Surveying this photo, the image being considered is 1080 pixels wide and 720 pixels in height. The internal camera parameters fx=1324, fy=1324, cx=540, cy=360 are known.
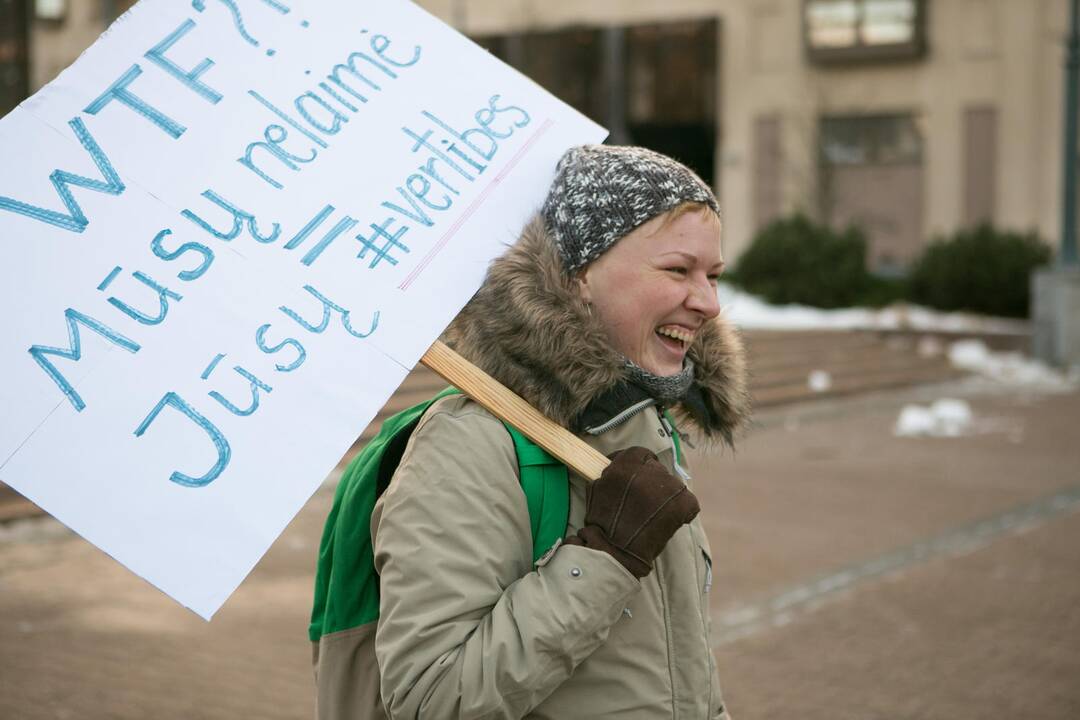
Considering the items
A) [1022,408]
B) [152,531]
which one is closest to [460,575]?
[152,531]

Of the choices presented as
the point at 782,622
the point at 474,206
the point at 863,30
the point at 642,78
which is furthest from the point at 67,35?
the point at 474,206

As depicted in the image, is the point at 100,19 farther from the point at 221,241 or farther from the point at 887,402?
the point at 221,241

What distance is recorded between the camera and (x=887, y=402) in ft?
45.0

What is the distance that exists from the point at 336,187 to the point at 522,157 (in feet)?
1.12

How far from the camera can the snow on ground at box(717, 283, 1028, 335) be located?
59.1 ft

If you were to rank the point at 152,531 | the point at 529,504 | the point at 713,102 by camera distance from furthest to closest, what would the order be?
the point at 713,102
the point at 529,504
the point at 152,531

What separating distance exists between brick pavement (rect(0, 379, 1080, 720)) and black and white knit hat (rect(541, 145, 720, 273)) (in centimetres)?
309

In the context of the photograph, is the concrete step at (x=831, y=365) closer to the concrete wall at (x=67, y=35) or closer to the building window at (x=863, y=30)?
the building window at (x=863, y=30)

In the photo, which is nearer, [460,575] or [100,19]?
[460,575]

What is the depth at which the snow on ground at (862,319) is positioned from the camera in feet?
59.1

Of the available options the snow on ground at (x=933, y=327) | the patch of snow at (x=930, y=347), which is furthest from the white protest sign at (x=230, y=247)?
the patch of snow at (x=930, y=347)

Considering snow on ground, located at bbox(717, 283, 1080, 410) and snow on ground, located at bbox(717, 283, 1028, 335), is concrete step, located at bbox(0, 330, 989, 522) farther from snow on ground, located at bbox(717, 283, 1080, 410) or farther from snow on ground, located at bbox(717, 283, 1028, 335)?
snow on ground, located at bbox(717, 283, 1028, 335)

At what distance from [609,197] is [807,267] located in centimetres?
1909

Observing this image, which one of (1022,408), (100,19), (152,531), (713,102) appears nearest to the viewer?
(152,531)
